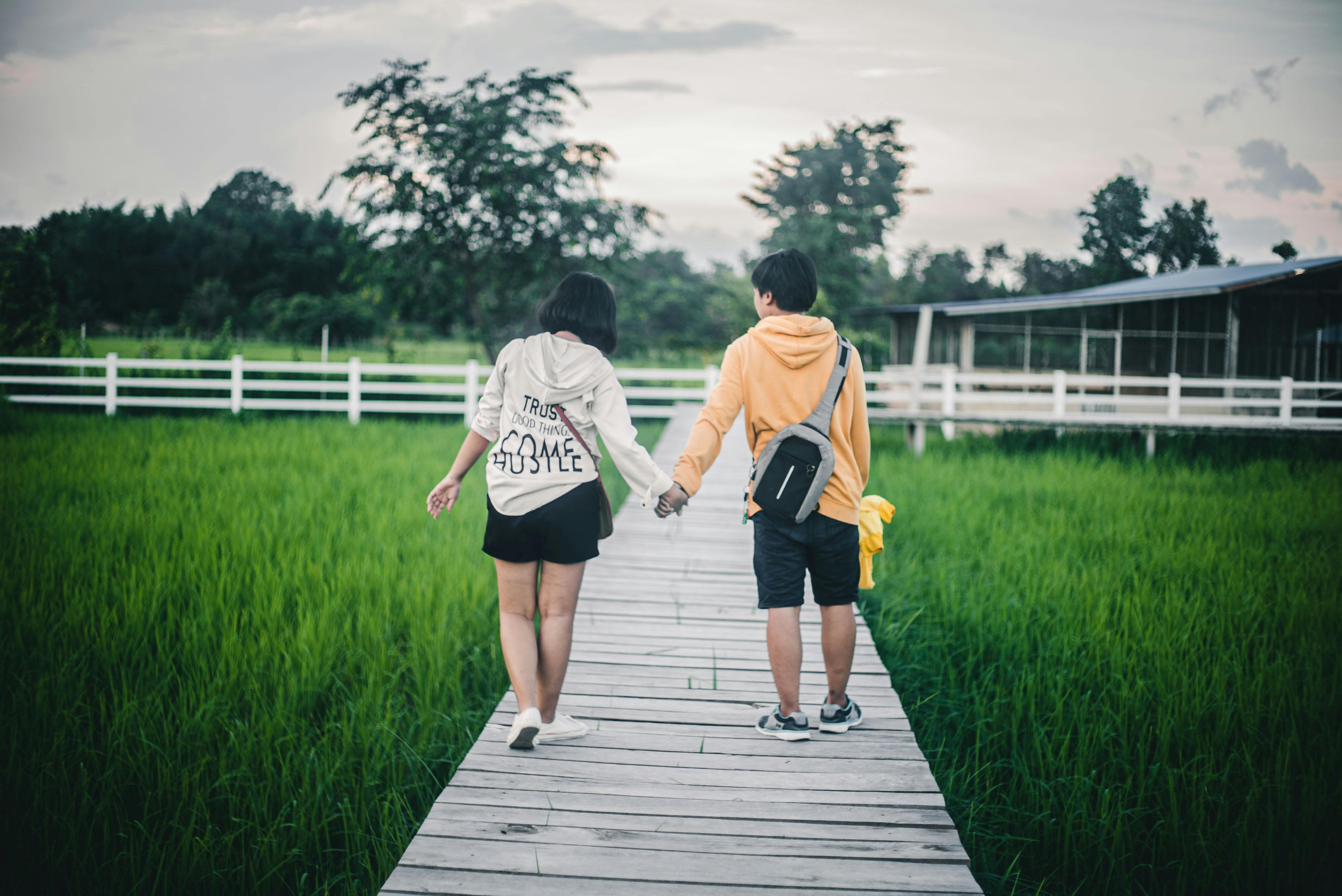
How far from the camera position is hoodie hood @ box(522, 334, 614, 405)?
254cm

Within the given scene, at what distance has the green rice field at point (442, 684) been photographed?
2.53m

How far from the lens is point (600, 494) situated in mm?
2682

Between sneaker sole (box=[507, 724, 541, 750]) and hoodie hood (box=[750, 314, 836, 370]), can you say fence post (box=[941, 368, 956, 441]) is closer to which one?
hoodie hood (box=[750, 314, 836, 370])

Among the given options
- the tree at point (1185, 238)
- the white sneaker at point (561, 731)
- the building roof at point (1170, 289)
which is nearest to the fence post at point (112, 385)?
the white sneaker at point (561, 731)

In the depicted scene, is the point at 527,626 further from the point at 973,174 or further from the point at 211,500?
the point at 973,174

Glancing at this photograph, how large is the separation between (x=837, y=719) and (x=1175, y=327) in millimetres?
17270

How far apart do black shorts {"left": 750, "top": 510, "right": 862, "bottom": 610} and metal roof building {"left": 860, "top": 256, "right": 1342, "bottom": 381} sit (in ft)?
40.0

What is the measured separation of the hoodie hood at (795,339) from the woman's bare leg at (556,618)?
3.18ft

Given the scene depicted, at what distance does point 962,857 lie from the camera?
2.18m

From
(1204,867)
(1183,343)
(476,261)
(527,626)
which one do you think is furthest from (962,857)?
(476,261)

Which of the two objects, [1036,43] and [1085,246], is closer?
[1036,43]

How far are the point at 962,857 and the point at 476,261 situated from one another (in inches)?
850

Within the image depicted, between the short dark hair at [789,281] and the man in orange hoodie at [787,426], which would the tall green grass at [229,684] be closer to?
the man in orange hoodie at [787,426]

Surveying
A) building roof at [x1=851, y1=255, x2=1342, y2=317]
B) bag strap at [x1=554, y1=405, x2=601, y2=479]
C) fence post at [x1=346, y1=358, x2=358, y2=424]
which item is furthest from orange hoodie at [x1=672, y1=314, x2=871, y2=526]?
building roof at [x1=851, y1=255, x2=1342, y2=317]
